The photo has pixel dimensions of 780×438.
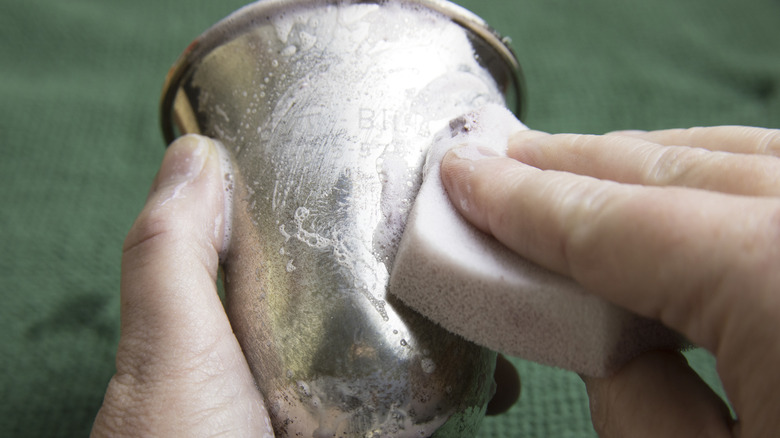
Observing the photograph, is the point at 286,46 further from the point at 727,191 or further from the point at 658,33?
the point at 658,33

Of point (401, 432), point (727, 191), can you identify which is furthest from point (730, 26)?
point (401, 432)

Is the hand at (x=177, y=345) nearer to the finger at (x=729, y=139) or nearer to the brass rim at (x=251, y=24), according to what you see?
the brass rim at (x=251, y=24)

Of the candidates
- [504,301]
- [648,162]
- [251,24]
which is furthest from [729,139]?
[251,24]

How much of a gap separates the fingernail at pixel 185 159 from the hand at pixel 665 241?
18 cm

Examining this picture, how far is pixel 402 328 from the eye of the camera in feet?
1.02

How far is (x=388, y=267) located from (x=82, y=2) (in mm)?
776

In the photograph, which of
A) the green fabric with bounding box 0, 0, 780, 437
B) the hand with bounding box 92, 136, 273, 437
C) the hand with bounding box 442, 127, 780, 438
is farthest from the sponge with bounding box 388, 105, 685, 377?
the green fabric with bounding box 0, 0, 780, 437

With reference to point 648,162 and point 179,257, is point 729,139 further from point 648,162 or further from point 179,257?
point 179,257

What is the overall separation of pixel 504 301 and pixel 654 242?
8cm

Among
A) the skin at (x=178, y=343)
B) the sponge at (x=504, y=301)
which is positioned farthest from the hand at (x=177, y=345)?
the sponge at (x=504, y=301)

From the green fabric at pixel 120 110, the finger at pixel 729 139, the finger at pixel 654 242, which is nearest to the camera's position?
the finger at pixel 654 242

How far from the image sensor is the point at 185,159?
40 centimetres

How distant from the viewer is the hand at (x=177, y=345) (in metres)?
0.32

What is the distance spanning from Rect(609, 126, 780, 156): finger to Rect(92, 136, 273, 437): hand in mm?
301
